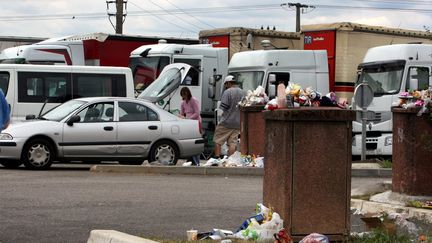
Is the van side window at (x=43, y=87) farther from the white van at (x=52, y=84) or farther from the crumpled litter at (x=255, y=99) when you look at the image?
the crumpled litter at (x=255, y=99)

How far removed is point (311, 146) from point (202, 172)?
902cm

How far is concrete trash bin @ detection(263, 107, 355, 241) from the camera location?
7.34 metres

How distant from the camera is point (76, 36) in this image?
26578mm

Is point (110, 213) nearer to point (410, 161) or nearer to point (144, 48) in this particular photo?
point (410, 161)

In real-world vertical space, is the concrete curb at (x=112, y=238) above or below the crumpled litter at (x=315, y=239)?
below

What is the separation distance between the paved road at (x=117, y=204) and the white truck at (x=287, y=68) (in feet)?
26.0

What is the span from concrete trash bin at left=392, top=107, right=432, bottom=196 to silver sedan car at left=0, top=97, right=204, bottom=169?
25.5 feet

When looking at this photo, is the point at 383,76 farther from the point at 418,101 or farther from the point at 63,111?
the point at 418,101

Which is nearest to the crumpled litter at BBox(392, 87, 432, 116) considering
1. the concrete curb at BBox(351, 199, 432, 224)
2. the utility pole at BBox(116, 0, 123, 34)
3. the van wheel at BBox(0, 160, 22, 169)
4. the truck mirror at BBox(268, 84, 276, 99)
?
the concrete curb at BBox(351, 199, 432, 224)

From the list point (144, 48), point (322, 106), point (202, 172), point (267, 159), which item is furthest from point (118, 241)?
point (144, 48)

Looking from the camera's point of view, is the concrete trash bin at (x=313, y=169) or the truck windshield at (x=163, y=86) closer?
the concrete trash bin at (x=313, y=169)

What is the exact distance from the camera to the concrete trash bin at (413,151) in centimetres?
1045

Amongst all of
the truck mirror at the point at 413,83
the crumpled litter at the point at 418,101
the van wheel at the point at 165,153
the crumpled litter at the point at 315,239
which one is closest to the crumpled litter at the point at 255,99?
the van wheel at the point at 165,153

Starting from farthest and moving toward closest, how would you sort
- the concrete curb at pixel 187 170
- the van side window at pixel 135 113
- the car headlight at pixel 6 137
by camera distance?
the van side window at pixel 135 113
the car headlight at pixel 6 137
the concrete curb at pixel 187 170
